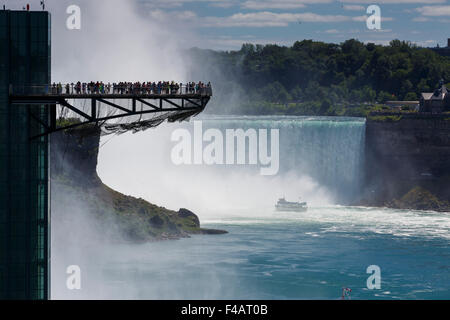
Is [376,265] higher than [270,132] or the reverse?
the reverse

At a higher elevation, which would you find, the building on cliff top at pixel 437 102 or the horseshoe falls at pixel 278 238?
the building on cliff top at pixel 437 102

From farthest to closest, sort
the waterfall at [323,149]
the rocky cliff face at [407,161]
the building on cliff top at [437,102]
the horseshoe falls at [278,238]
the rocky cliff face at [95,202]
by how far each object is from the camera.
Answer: the building on cliff top at [437,102] → the waterfall at [323,149] → the rocky cliff face at [407,161] → the rocky cliff face at [95,202] → the horseshoe falls at [278,238]

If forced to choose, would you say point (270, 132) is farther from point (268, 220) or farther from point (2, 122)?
point (2, 122)

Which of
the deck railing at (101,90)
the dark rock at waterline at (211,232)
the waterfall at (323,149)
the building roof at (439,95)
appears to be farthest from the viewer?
the building roof at (439,95)

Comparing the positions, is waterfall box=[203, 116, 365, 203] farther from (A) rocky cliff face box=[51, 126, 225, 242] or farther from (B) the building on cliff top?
(A) rocky cliff face box=[51, 126, 225, 242]

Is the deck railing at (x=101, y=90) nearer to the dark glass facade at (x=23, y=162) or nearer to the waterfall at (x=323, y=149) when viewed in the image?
the dark glass facade at (x=23, y=162)

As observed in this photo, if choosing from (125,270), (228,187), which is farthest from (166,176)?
(125,270)

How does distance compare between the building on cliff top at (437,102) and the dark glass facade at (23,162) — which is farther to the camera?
the building on cliff top at (437,102)

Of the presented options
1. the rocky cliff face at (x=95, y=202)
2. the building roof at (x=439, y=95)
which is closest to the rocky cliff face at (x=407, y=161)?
the building roof at (x=439, y=95)

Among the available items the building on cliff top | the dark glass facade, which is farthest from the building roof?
the dark glass facade
